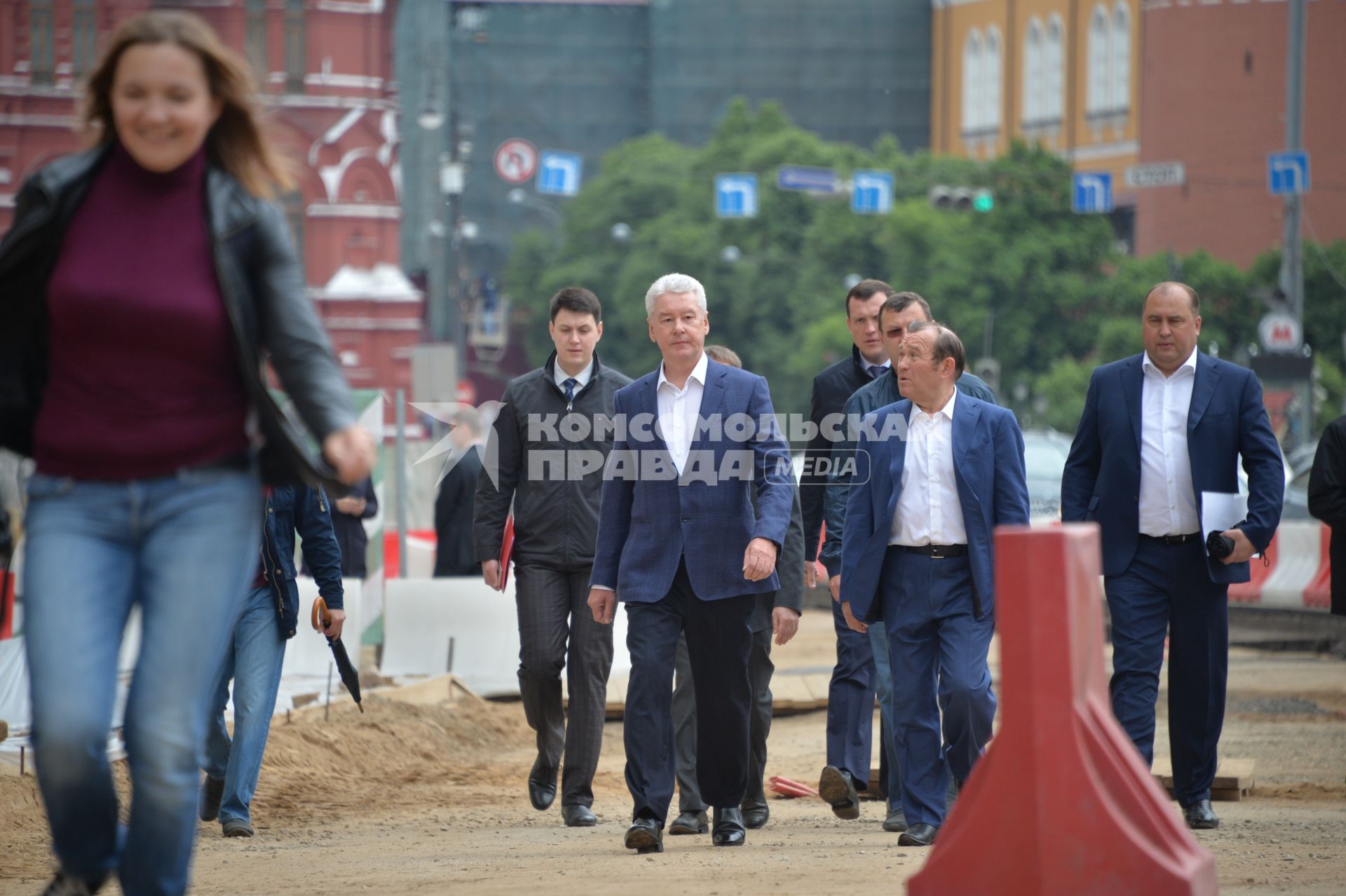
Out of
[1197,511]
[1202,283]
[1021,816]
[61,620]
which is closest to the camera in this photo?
[61,620]

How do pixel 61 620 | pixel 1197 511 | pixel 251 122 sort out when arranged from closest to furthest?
pixel 61 620, pixel 251 122, pixel 1197 511

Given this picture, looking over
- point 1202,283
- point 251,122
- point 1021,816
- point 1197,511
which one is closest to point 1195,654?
point 1197,511

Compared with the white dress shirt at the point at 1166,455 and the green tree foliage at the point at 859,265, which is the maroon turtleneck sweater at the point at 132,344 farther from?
the green tree foliage at the point at 859,265

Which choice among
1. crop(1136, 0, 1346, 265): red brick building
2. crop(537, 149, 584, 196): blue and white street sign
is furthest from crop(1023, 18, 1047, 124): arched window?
crop(537, 149, 584, 196): blue and white street sign

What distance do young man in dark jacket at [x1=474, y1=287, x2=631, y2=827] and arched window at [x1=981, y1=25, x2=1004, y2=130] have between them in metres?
81.8

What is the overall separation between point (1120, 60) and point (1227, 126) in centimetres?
1149

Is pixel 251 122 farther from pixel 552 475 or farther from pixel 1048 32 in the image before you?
pixel 1048 32

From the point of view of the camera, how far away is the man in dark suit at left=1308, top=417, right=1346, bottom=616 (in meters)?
9.25

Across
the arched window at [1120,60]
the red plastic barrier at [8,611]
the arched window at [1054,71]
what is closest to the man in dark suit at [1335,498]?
the red plastic barrier at [8,611]

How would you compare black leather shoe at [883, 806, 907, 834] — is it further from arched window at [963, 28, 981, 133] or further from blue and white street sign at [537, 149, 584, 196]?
arched window at [963, 28, 981, 133]

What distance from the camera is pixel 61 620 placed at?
13.6 feet

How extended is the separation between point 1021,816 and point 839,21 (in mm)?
89027

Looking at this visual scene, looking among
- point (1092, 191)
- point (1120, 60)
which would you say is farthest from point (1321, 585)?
point (1120, 60)

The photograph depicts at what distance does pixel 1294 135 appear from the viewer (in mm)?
29109
